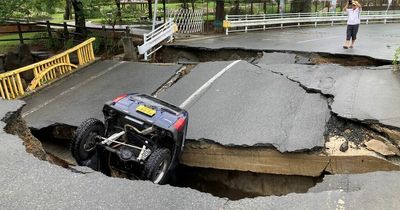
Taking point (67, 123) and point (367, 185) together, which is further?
point (67, 123)

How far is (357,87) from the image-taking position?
7.73 m

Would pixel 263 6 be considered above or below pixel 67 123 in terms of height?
above

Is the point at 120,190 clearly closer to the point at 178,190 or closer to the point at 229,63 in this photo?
the point at 178,190

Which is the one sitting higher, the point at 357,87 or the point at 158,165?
the point at 357,87

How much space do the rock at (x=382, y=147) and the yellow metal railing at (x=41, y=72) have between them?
24.8 feet

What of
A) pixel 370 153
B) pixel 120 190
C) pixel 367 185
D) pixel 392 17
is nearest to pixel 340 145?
pixel 370 153

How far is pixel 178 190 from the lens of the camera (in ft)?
12.8

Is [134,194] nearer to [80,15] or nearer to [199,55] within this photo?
[199,55]

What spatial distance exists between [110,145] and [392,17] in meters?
26.0

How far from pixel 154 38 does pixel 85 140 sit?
7.82m

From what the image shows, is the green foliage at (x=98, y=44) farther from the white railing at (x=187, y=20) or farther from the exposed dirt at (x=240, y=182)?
the exposed dirt at (x=240, y=182)

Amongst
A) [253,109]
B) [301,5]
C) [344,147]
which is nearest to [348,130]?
[344,147]

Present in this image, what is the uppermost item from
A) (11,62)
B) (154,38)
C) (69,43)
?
(154,38)

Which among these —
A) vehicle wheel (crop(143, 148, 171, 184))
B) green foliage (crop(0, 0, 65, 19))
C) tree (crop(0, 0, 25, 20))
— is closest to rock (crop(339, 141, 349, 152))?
vehicle wheel (crop(143, 148, 171, 184))
